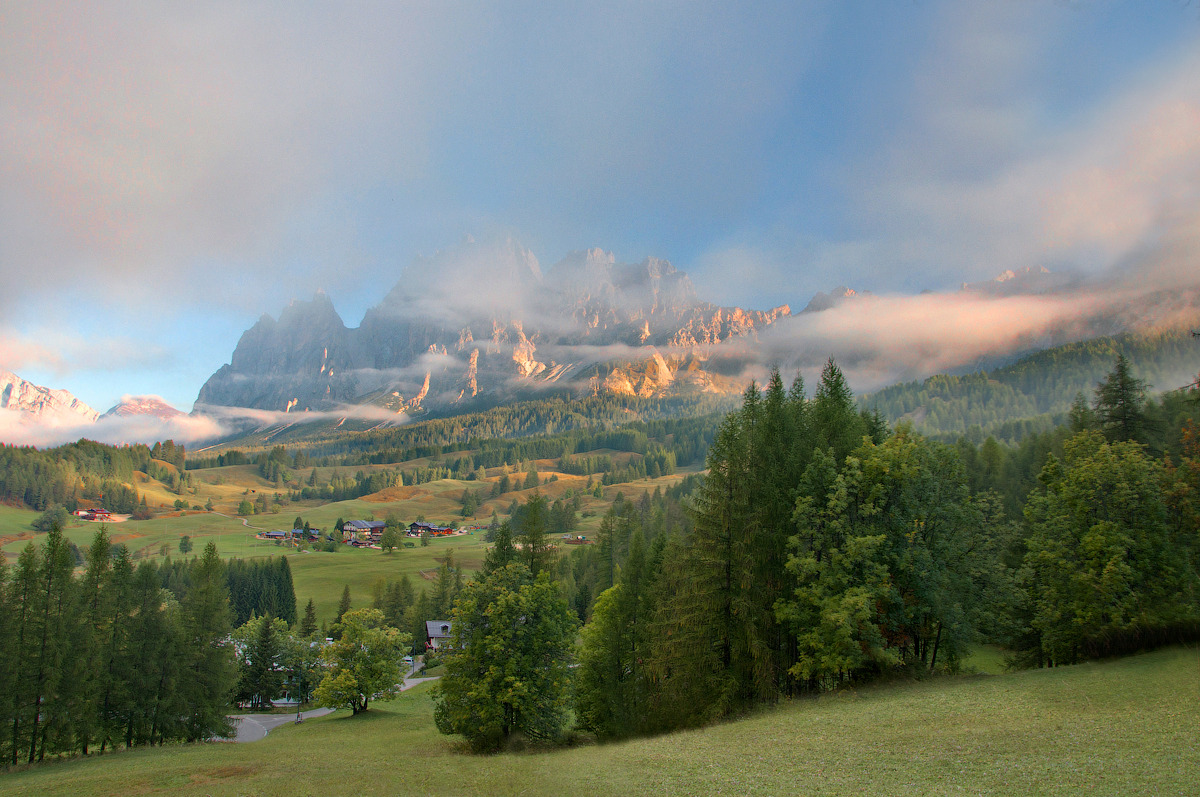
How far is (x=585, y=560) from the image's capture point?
10569 centimetres

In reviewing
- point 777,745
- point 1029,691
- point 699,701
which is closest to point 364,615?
point 699,701

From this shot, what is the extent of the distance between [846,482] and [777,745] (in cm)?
1419

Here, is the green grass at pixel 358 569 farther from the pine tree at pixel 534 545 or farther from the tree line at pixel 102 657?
the pine tree at pixel 534 545

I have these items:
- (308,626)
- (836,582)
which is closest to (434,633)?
(308,626)

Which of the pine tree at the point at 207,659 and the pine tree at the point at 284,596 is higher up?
the pine tree at the point at 207,659

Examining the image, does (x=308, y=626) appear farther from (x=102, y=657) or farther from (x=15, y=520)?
(x=15, y=520)

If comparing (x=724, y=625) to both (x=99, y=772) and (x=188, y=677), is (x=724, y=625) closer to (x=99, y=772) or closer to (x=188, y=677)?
(x=99, y=772)

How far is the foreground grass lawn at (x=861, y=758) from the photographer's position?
16.2 metres

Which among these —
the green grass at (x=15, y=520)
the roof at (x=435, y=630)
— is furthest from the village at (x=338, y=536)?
the roof at (x=435, y=630)

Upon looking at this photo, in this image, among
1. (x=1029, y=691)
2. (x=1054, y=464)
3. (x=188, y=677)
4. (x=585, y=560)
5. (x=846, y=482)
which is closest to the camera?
(x=1029, y=691)

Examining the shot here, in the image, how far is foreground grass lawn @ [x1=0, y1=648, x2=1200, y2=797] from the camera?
1620 centimetres

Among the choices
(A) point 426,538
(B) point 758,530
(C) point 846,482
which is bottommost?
(A) point 426,538

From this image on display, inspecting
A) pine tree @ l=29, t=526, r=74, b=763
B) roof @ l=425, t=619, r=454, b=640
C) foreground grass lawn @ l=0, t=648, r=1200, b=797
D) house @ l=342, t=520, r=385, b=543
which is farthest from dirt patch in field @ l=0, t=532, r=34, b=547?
foreground grass lawn @ l=0, t=648, r=1200, b=797

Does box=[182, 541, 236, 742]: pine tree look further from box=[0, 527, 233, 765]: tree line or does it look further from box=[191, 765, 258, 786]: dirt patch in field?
box=[191, 765, 258, 786]: dirt patch in field
